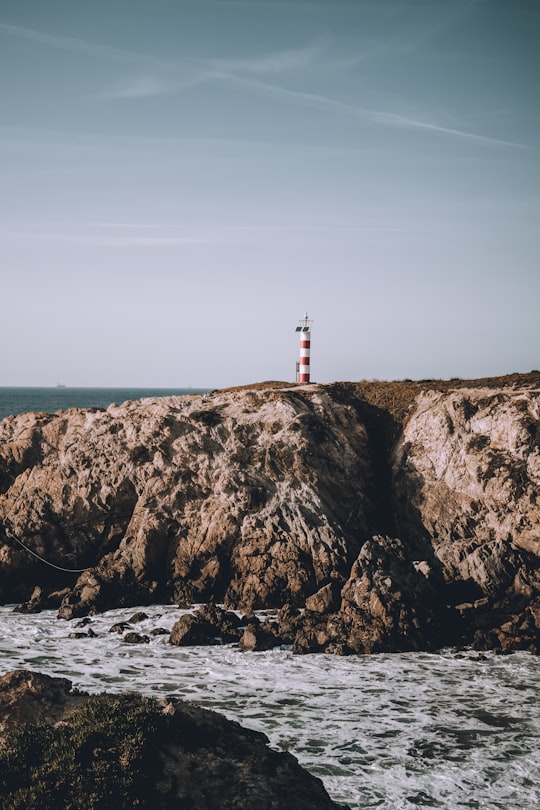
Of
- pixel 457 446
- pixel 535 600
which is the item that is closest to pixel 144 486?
pixel 457 446

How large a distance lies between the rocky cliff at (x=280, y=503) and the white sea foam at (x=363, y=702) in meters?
3.59

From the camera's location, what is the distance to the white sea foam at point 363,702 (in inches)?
611

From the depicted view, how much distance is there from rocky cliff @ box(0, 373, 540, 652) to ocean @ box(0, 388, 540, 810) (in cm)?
345

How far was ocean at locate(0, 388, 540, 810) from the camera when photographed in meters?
15.5

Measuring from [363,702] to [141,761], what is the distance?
1056cm

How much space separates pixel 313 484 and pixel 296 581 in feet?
16.2

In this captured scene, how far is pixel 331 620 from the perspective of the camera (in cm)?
2603

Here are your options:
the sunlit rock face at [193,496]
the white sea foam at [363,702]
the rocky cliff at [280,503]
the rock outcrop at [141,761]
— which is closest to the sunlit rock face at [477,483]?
the rocky cliff at [280,503]

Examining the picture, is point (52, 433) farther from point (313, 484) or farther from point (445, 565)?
point (445, 565)

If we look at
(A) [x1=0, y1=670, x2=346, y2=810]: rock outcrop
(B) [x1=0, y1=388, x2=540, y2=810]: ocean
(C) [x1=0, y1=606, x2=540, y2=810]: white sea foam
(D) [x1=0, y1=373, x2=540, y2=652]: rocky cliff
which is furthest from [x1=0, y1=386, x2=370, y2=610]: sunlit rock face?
(A) [x1=0, y1=670, x2=346, y2=810]: rock outcrop

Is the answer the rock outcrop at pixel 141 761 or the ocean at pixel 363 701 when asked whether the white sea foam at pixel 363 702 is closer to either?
the ocean at pixel 363 701

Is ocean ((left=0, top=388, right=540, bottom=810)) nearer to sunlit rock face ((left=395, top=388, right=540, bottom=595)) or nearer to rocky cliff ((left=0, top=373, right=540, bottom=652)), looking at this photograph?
rocky cliff ((left=0, top=373, right=540, bottom=652))

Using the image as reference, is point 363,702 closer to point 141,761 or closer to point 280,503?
point 141,761

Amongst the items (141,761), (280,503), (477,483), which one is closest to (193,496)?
(280,503)
